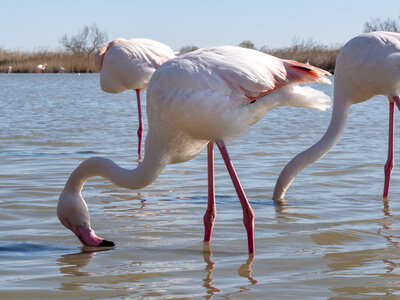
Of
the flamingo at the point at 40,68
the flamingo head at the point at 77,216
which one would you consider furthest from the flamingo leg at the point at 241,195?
the flamingo at the point at 40,68

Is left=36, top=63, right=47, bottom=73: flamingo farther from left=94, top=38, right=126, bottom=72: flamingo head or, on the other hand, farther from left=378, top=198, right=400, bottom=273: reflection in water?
left=378, top=198, right=400, bottom=273: reflection in water

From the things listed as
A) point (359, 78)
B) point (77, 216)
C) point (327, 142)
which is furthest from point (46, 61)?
point (77, 216)

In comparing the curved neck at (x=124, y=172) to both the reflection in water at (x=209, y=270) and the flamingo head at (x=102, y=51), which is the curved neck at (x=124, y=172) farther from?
the flamingo head at (x=102, y=51)

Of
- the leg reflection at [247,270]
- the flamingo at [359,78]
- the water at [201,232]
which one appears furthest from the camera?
the flamingo at [359,78]

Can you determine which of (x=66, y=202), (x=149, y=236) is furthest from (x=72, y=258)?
(x=149, y=236)

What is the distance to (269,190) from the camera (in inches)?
254

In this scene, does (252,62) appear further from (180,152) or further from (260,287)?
(260,287)

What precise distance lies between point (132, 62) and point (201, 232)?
14.5ft

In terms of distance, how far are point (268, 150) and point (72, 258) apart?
4973 millimetres

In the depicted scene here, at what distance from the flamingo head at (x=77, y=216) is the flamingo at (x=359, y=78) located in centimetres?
210

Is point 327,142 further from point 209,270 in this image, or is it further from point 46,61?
point 46,61

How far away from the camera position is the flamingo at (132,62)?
8.91 m

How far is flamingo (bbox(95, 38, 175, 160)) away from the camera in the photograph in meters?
8.91

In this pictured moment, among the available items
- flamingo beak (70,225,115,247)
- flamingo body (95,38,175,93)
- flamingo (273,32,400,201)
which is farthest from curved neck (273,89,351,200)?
flamingo body (95,38,175,93)
